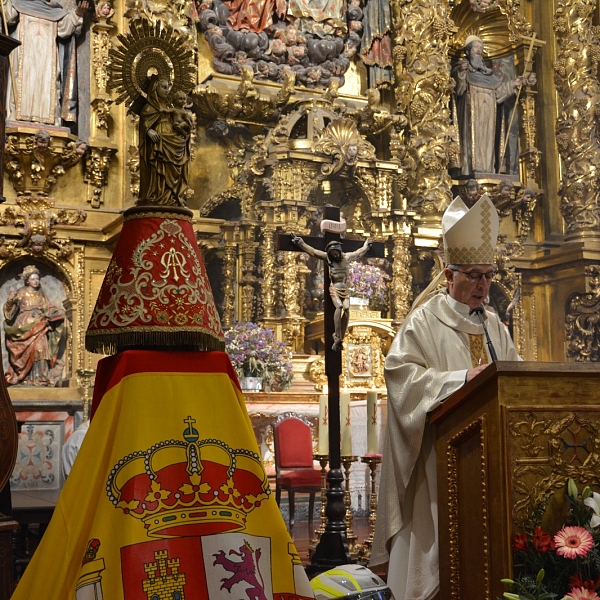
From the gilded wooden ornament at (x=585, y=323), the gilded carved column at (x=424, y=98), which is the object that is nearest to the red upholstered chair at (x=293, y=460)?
the gilded carved column at (x=424, y=98)

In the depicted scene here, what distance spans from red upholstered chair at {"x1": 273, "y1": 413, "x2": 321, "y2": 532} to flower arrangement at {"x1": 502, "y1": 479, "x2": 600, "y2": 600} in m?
4.91

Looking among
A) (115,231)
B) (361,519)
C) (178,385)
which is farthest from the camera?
(115,231)

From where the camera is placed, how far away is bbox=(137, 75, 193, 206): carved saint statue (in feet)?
9.61

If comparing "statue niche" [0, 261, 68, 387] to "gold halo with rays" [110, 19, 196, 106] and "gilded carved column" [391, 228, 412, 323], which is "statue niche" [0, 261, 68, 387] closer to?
"gilded carved column" [391, 228, 412, 323]

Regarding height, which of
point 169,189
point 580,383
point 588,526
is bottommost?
point 588,526

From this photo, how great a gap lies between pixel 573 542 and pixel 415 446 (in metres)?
1.02

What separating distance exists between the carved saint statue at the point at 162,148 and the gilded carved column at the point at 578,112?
10.6m

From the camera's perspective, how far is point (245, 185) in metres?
11.6

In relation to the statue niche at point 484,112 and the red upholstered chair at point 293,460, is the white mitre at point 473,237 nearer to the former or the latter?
the red upholstered chair at point 293,460

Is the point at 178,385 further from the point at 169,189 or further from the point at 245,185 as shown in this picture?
the point at 245,185

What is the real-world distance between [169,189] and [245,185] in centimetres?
869

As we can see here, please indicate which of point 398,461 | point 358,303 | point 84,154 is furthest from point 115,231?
point 398,461

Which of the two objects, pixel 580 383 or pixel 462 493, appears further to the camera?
pixel 462 493

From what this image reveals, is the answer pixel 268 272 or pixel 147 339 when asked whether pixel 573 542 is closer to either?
pixel 147 339
